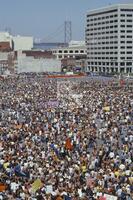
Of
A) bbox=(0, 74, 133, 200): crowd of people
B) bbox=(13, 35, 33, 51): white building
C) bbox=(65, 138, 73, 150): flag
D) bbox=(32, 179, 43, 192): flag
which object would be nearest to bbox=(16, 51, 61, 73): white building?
bbox=(13, 35, 33, 51): white building

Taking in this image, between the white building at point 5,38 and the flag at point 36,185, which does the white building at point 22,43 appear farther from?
the flag at point 36,185

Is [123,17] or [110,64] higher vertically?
[123,17]

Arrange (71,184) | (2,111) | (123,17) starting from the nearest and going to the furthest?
(71,184), (2,111), (123,17)

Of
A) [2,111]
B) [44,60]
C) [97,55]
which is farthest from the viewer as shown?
[97,55]

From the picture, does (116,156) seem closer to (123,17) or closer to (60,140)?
(60,140)

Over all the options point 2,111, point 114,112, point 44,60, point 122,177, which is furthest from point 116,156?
point 44,60

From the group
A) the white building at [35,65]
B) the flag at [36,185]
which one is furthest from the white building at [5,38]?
the flag at [36,185]

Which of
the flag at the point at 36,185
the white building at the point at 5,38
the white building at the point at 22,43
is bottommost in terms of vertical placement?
the flag at the point at 36,185
